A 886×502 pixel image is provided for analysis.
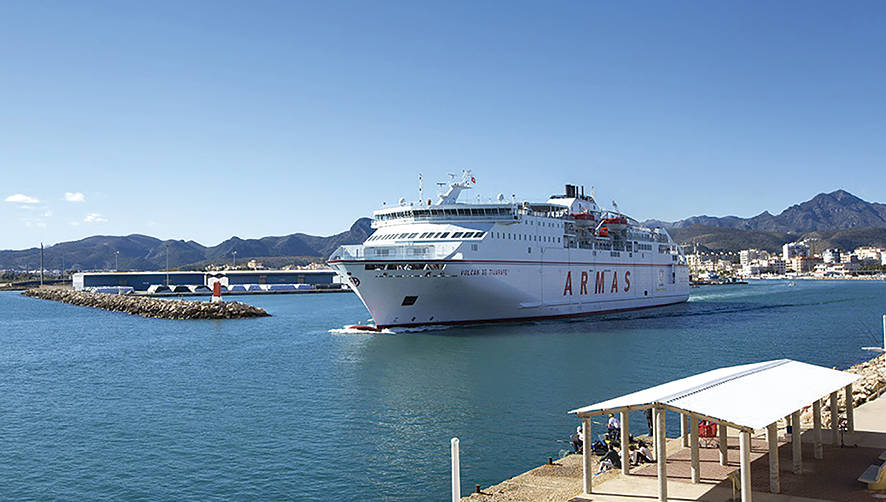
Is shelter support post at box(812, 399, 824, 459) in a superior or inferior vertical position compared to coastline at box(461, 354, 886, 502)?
superior

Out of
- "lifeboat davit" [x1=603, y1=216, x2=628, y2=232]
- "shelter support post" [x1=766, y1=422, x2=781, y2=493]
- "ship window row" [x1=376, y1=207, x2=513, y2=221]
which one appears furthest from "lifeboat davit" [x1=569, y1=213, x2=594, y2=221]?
"shelter support post" [x1=766, y1=422, x2=781, y2=493]

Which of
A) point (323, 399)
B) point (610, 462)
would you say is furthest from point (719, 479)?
point (323, 399)

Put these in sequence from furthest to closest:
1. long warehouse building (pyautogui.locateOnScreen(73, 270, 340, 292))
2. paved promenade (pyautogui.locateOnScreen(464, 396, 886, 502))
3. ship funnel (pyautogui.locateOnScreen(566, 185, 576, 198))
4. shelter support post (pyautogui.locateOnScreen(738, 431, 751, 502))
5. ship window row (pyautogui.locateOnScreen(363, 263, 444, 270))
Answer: long warehouse building (pyautogui.locateOnScreen(73, 270, 340, 292)), ship funnel (pyautogui.locateOnScreen(566, 185, 576, 198)), ship window row (pyautogui.locateOnScreen(363, 263, 444, 270)), paved promenade (pyautogui.locateOnScreen(464, 396, 886, 502)), shelter support post (pyautogui.locateOnScreen(738, 431, 751, 502))

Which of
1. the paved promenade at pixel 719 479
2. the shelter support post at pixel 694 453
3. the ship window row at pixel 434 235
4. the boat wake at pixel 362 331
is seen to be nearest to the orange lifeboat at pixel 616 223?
the ship window row at pixel 434 235

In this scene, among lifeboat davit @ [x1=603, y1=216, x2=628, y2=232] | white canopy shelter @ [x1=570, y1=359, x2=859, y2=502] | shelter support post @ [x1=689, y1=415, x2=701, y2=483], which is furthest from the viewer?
lifeboat davit @ [x1=603, y1=216, x2=628, y2=232]

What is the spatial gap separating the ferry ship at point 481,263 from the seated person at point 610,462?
2460cm

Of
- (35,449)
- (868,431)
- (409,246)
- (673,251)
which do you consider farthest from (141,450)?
(673,251)

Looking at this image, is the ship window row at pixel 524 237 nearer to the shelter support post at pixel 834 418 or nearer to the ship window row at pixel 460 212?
the ship window row at pixel 460 212

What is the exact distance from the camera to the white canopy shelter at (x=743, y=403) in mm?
9906

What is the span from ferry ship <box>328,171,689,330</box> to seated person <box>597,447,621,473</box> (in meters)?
24.6

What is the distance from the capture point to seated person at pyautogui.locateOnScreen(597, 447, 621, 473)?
43.0ft

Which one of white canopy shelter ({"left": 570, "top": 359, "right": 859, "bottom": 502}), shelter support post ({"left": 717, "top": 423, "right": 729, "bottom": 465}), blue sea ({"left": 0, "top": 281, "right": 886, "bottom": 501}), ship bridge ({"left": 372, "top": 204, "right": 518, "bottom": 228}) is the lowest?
blue sea ({"left": 0, "top": 281, "right": 886, "bottom": 501})

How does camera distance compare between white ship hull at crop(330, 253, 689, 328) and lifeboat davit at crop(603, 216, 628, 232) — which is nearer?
white ship hull at crop(330, 253, 689, 328)

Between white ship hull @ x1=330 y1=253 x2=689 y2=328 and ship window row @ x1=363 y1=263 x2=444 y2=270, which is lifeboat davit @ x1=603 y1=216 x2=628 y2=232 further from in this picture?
ship window row @ x1=363 y1=263 x2=444 y2=270
